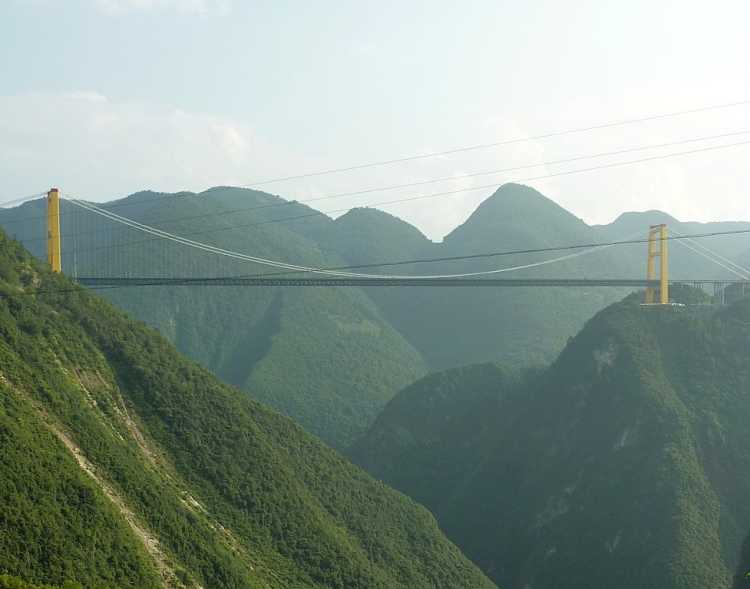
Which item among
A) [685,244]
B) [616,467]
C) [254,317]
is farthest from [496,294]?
[616,467]

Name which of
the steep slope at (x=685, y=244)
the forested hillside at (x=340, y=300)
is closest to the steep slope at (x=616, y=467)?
the forested hillside at (x=340, y=300)

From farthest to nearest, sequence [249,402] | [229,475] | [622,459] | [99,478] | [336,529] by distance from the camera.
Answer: [622,459]
[249,402]
[336,529]
[229,475]
[99,478]

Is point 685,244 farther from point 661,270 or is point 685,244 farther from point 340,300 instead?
point 661,270

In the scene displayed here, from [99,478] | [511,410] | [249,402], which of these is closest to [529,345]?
[511,410]

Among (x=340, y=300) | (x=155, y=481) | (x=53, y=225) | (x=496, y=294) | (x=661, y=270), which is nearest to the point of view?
(x=155, y=481)

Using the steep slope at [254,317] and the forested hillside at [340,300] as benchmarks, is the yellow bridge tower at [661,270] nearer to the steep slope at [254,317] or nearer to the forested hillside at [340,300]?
the forested hillside at [340,300]

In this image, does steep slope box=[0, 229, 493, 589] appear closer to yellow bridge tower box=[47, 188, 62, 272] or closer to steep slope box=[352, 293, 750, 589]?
yellow bridge tower box=[47, 188, 62, 272]

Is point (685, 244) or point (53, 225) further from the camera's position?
point (685, 244)

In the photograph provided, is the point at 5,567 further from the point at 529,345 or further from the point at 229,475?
the point at 529,345
